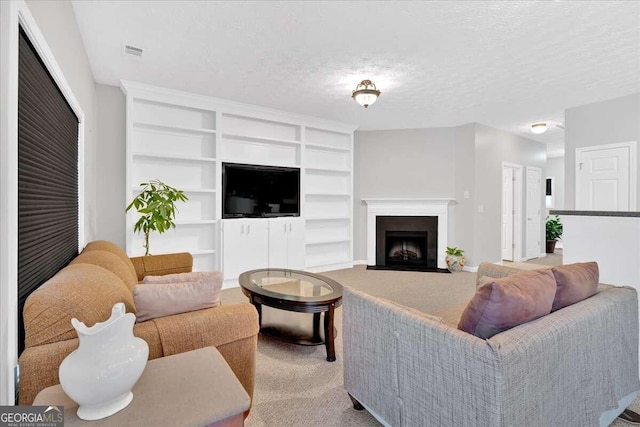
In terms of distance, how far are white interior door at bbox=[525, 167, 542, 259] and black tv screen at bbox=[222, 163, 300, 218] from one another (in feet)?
16.9

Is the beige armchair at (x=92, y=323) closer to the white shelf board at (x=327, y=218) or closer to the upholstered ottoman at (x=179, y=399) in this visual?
the upholstered ottoman at (x=179, y=399)

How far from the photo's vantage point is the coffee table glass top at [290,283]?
2.69 m

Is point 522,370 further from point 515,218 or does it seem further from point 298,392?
point 515,218

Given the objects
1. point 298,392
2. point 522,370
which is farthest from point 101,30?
point 522,370

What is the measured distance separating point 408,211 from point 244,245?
316cm

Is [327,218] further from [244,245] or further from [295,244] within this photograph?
[244,245]

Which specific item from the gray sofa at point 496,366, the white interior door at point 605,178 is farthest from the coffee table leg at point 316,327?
the white interior door at point 605,178

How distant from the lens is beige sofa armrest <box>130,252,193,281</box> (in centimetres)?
308

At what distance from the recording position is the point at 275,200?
4.97 m

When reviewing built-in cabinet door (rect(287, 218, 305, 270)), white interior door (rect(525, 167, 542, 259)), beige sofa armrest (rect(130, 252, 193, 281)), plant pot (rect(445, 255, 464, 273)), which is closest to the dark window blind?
beige sofa armrest (rect(130, 252, 193, 281))

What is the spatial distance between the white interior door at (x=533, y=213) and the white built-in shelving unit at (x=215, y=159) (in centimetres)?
421

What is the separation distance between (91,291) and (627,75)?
5.34m

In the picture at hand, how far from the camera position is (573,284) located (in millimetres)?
1581

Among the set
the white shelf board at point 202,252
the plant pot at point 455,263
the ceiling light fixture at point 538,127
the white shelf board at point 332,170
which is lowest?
the plant pot at point 455,263
